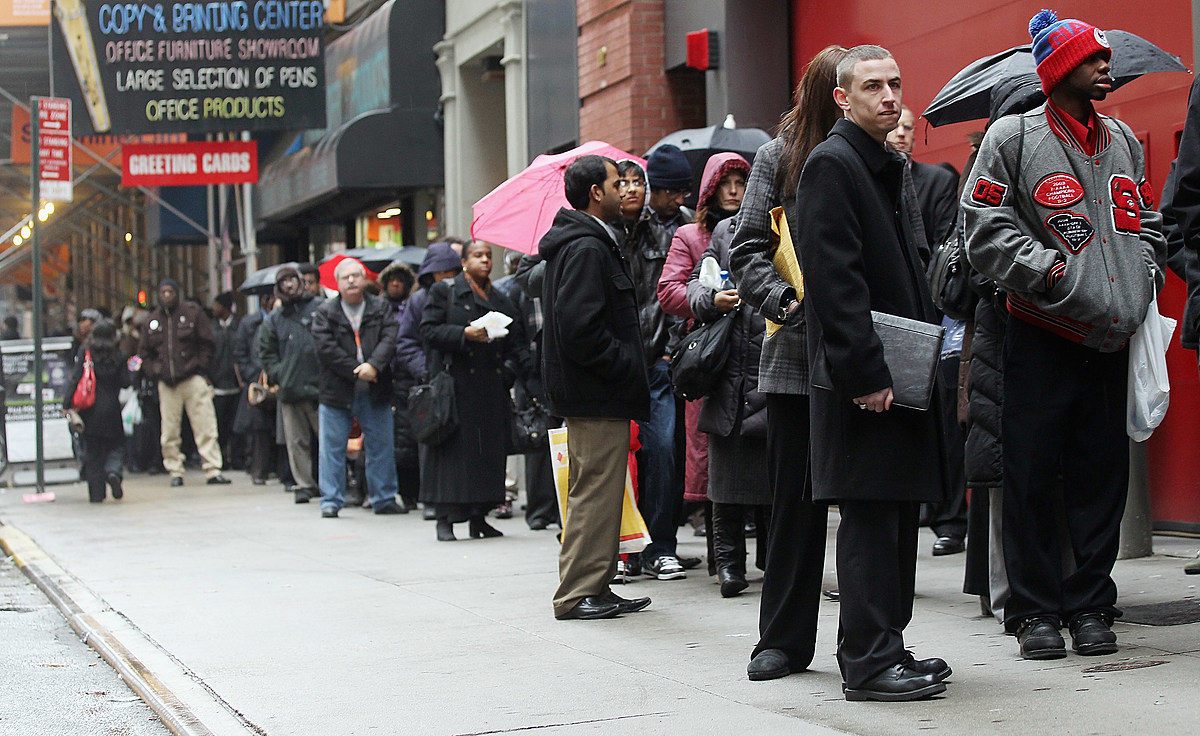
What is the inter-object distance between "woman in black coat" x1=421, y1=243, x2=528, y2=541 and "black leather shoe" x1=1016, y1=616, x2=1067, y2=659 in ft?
17.8

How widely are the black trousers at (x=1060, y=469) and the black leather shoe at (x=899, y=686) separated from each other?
730 millimetres

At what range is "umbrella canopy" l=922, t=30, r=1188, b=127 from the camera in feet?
21.3

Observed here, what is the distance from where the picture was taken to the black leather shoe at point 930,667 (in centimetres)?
487

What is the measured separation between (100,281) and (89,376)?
120 feet

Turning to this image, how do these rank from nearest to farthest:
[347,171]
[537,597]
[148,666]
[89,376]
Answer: [148,666], [537,597], [89,376], [347,171]

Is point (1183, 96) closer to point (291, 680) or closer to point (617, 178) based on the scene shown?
point (617, 178)

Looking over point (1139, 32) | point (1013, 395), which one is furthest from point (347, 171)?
point (1013, 395)

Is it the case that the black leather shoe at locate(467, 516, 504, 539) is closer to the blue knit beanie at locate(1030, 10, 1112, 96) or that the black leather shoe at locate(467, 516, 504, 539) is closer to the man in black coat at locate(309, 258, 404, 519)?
the man in black coat at locate(309, 258, 404, 519)

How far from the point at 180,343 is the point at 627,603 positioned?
11.2 meters

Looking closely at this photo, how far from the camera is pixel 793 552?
17.4 ft

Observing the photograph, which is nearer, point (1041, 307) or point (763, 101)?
point (1041, 307)

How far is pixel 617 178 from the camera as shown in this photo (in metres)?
7.11

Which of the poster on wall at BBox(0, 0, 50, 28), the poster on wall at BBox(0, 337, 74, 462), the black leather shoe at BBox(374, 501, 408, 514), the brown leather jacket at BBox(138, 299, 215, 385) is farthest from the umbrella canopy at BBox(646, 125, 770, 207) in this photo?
the poster on wall at BBox(0, 0, 50, 28)

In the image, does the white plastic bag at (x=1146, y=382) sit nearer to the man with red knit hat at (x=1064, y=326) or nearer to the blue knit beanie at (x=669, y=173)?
the man with red knit hat at (x=1064, y=326)
